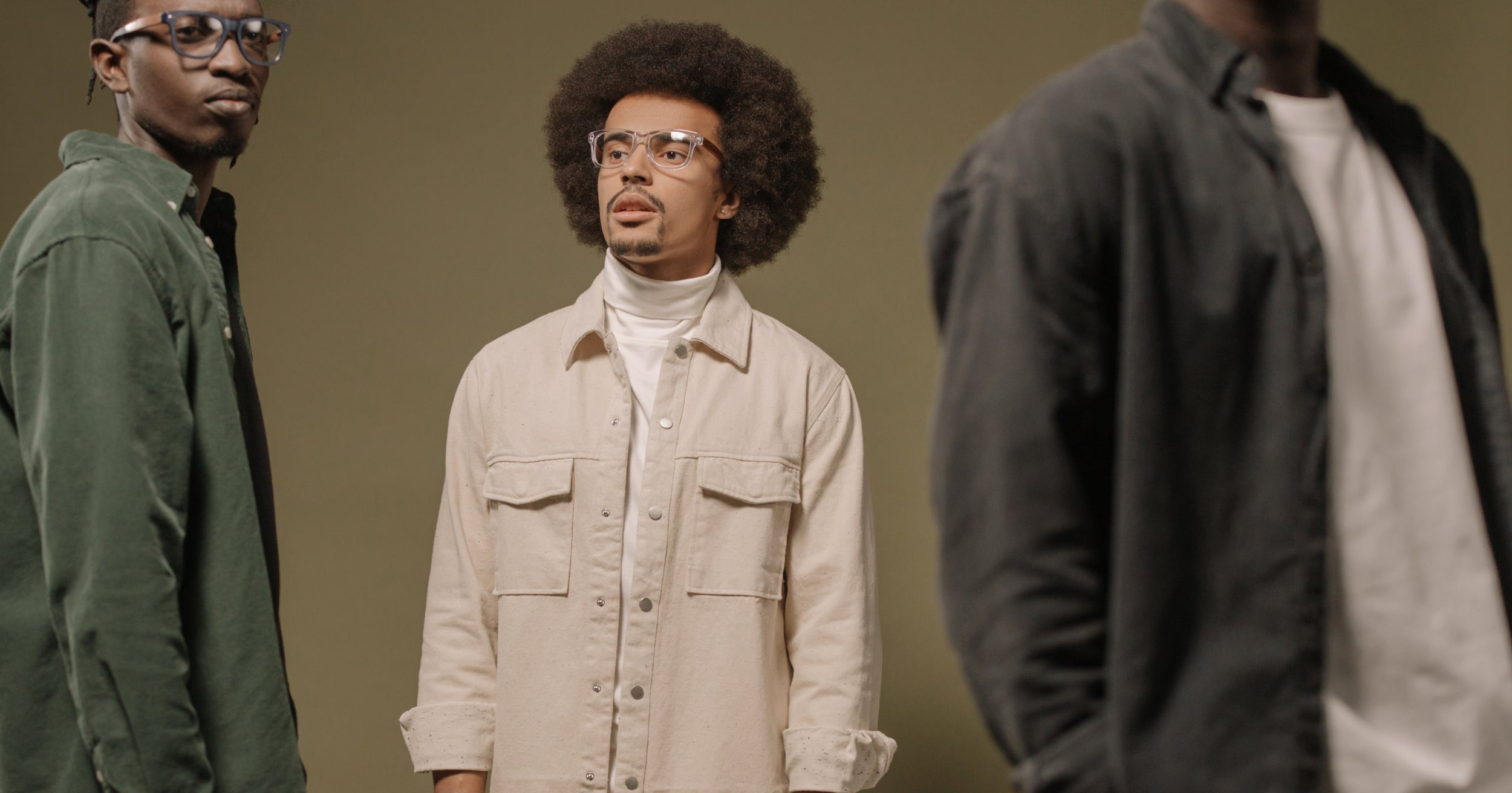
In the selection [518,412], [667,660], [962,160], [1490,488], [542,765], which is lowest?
[542,765]

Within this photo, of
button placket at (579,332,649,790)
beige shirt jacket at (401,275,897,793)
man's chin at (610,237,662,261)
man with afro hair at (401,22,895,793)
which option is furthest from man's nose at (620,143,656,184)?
button placket at (579,332,649,790)

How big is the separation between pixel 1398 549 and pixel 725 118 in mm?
1709

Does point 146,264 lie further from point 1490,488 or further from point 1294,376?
point 1490,488

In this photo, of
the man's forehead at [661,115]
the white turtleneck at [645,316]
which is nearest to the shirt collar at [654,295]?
the white turtleneck at [645,316]

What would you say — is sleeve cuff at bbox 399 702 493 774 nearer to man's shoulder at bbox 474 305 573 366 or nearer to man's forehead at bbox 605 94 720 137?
man's shoulder at bbox 474 305 573 366

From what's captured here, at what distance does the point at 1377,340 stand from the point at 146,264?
1290 millimetres

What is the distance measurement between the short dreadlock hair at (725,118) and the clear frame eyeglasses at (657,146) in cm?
11

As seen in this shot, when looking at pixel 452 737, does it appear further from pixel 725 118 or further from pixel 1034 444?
pixel 1034 444

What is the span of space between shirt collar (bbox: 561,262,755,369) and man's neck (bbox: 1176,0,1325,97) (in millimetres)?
1218

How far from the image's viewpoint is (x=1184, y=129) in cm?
98

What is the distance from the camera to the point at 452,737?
6.87 ft

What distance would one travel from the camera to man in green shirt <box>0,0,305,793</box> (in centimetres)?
140

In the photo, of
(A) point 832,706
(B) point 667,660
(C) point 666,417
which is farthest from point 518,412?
(A) point 832,706

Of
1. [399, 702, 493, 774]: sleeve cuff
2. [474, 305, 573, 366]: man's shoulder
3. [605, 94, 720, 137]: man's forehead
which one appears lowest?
[399, 702, 493, 774]: sleeve cuff
